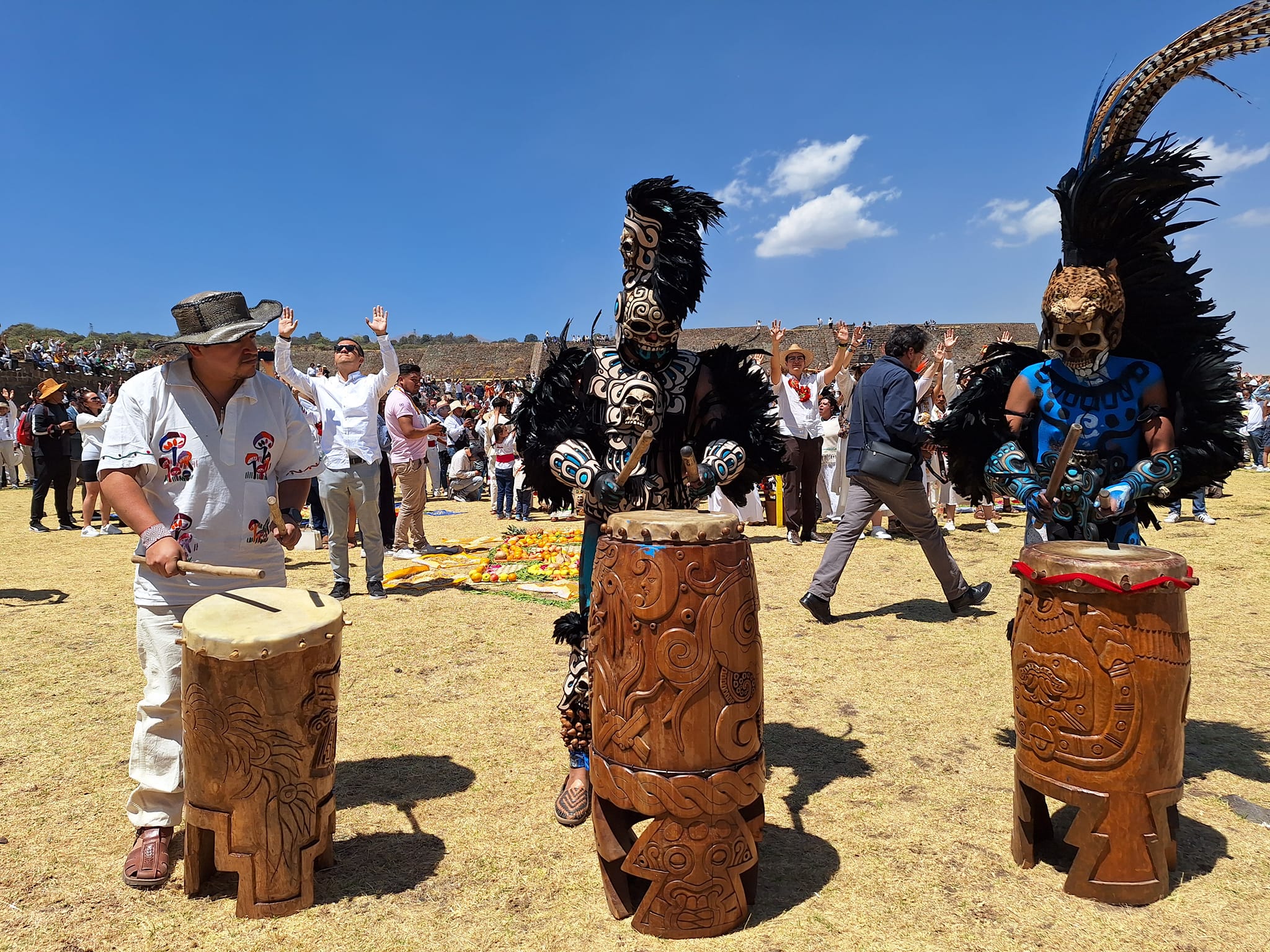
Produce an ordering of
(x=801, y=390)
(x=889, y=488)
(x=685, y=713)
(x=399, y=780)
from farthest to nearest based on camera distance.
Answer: (x=801, y=390) → (x=889, y=488) → (x=399, y=780) → (x=685, y=713)

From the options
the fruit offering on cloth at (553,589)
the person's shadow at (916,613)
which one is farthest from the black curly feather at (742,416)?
the fruit offering on cloth at (553,589)

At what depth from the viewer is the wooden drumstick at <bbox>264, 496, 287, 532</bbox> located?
9.41 ft

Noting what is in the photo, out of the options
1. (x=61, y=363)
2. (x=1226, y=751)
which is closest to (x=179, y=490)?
(x=1226, y=751)

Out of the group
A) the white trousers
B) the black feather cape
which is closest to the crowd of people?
the white trousers

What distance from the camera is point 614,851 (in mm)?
2523

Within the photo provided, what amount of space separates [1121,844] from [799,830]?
3.54 ft

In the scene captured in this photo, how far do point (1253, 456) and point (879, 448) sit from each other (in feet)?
60.8

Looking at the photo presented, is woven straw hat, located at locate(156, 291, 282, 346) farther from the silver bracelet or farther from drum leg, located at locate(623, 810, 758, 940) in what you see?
drum leg, located at locate(623, 810, 758, 940)

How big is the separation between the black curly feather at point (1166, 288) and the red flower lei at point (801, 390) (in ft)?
19.7

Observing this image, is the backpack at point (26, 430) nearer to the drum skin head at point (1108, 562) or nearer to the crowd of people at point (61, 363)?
the crowd of people at point (61, 363)

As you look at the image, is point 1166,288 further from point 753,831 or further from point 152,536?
A: point 152,536

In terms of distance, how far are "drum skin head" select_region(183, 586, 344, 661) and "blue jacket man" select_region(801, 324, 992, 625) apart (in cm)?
414

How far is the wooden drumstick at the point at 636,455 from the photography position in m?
2.96

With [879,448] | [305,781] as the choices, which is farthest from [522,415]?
[879,448]
